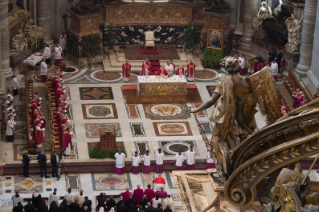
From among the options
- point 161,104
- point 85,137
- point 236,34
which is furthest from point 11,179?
point 236,34

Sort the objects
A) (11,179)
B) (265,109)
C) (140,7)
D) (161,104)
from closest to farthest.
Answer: (265,109), (11,179), (161,104), (140,7)

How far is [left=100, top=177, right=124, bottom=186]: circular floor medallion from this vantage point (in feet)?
97.2

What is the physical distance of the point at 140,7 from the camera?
43.9 m

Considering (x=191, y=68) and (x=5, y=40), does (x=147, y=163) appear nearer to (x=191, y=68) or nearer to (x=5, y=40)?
(x=191, y=68)

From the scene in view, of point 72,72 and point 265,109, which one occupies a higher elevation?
point 265,109

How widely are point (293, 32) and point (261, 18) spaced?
9.49 feet

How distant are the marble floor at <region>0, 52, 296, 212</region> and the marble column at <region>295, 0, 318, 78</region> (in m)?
3.89

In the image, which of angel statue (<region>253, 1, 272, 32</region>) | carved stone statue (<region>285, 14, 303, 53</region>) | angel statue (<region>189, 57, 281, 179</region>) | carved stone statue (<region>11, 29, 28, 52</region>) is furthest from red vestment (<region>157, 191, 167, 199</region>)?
angel statue (<region>253, 1, 272, 32</region>)

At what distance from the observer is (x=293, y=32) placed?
40.6 metres

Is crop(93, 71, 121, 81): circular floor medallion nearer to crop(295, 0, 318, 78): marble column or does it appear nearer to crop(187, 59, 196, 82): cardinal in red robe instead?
crop(187, 59, 196, 82): cardinal in red robe

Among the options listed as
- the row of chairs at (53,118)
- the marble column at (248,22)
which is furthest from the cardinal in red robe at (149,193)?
the marble column at (248,22)

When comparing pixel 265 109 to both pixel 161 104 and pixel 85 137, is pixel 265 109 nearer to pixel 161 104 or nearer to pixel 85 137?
pixel 85 137

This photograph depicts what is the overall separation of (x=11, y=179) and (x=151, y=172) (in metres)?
4.70

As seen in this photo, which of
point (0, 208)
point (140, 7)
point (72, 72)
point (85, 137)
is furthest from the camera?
point (140, 7)
